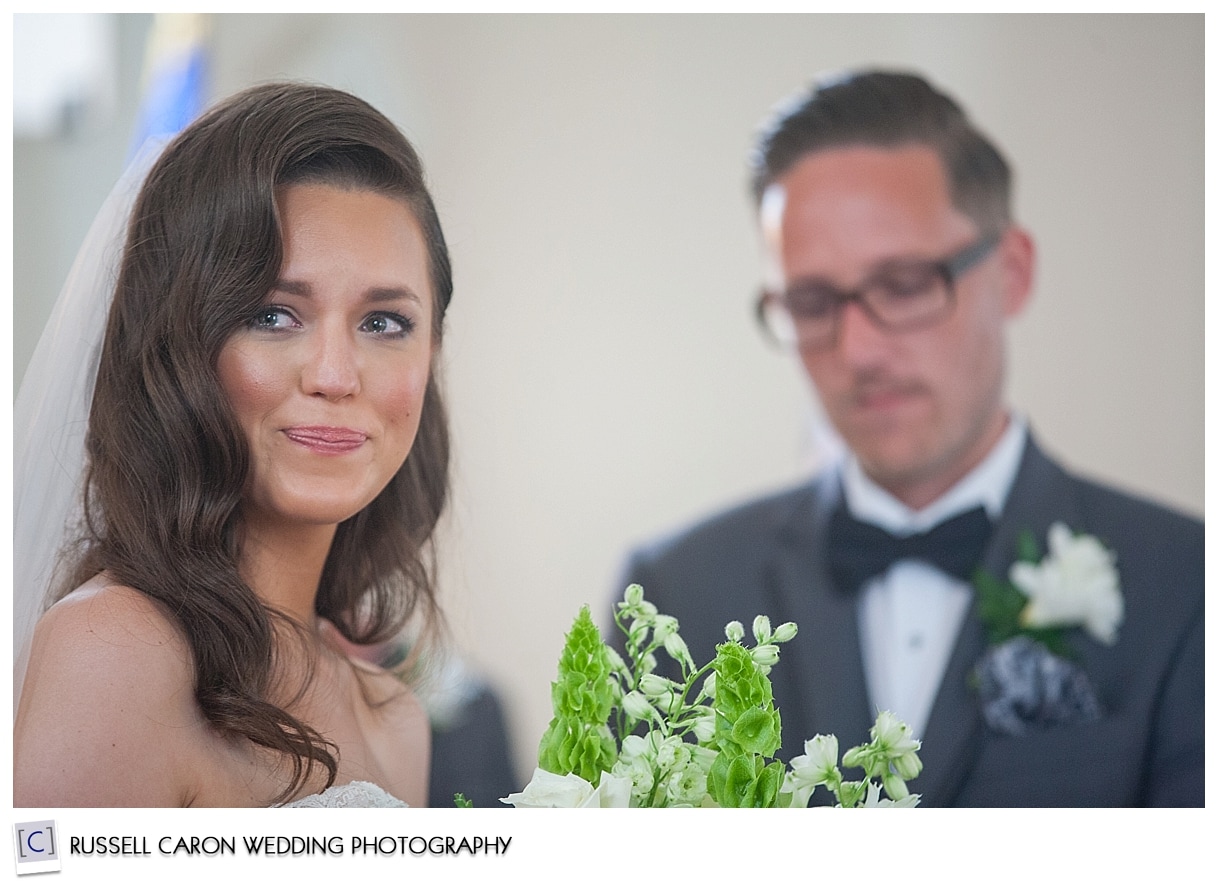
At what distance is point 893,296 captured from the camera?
2943 mm

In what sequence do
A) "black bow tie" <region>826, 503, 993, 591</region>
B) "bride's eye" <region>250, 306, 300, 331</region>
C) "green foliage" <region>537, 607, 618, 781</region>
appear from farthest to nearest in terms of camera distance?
1. "black bow tie" <region>826, 503, 993, 591</region>
2. "bride's eye" <region>250, 306, 300, 331</region>
3. "green foliage" <region>537, 607, 618, 781</region>

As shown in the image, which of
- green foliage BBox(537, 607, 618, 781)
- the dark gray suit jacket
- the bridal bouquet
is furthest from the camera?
the dark gray suit jacket

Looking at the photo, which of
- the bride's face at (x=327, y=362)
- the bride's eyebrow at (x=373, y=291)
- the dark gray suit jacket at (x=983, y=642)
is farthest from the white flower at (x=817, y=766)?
the dark gray suit jacket at (x=983, y=642)

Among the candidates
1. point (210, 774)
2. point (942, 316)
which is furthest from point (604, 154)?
point (210, 774)

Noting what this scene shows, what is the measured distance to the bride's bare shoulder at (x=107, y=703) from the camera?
1.64 meters

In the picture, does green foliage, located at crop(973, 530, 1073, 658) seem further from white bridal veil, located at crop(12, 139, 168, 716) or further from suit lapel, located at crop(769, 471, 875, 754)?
white bridal veil, located at crop(12, 139, 168, 716)

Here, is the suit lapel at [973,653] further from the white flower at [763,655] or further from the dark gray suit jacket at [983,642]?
the white flower at [763,655]

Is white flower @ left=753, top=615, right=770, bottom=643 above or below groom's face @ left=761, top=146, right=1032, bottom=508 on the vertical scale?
below

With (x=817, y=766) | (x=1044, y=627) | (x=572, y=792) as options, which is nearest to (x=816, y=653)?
(x=1044, y=627)

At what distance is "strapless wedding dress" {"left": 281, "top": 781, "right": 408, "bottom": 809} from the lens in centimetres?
185

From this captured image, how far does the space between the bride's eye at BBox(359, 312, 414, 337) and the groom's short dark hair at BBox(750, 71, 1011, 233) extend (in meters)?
1.47

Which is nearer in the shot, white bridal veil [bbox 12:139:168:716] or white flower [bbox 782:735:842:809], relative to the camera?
white flower [bbox 782:735:842:809]

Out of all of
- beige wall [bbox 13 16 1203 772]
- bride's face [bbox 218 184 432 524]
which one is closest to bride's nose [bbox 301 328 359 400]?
bride's face [bbox 218 184 432 524]
